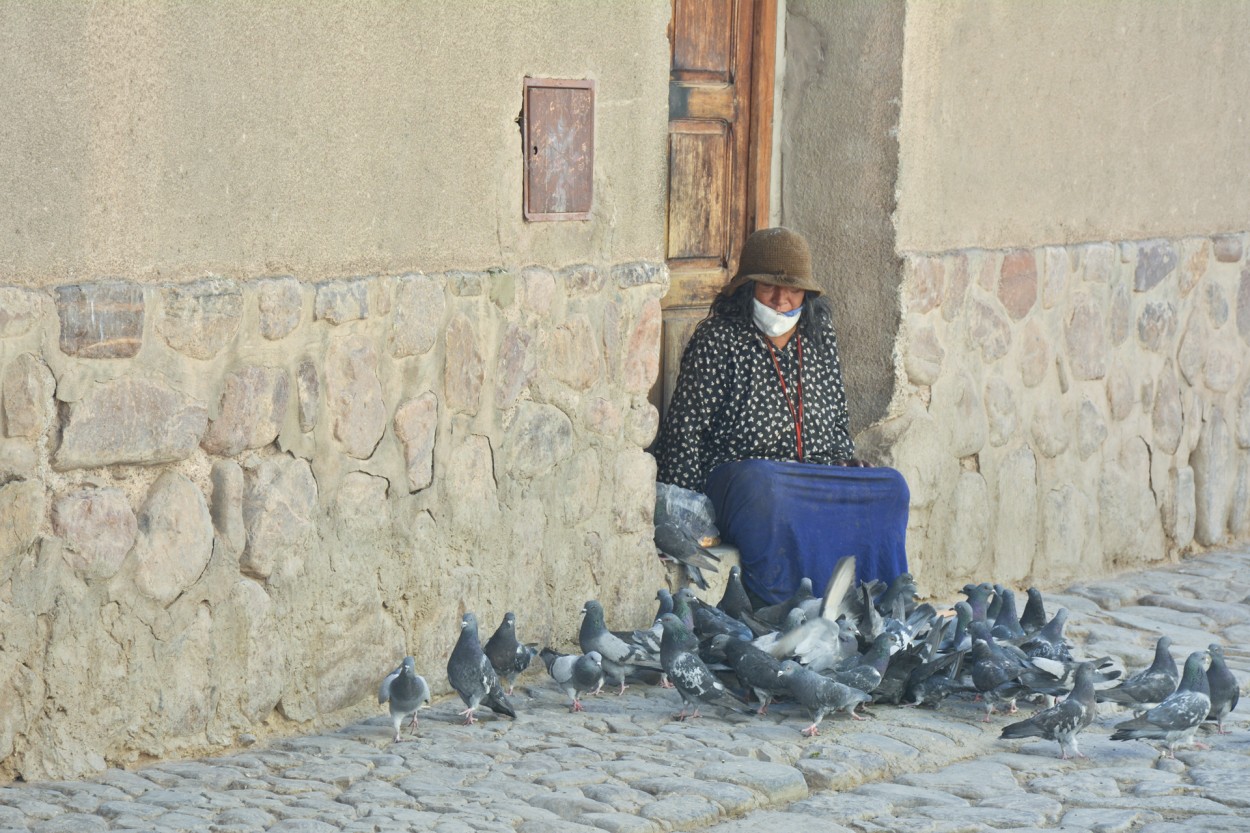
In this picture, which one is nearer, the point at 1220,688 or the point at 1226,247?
the point at 1220,688

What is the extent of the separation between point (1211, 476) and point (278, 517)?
5268mm

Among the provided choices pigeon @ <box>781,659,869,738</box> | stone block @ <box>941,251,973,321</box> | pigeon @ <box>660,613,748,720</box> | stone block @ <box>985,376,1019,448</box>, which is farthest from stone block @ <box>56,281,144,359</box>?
stone block @ <box>985,376,1019,448</box>

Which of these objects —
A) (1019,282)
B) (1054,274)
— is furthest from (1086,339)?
(1019,282)

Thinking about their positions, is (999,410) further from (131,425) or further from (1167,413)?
(131,425)

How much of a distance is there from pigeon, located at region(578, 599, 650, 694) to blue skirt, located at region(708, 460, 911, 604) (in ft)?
3.23

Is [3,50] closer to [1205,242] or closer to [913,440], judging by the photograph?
[913,440]

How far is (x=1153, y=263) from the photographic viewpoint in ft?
27.7

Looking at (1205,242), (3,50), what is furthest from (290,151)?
(1205,242)

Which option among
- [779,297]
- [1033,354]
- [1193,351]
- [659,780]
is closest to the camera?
[659,780]

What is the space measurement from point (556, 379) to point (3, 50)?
87.8 inches

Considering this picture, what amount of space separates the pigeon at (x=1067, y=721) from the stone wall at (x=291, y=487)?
1617mm

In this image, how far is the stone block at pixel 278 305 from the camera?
524cm

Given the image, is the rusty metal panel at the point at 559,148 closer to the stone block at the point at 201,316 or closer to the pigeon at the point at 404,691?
the stone block at the point at 201,316

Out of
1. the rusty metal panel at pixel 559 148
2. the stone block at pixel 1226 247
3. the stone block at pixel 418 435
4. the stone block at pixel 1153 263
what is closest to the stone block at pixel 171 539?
the stone block at pixel 418 435
